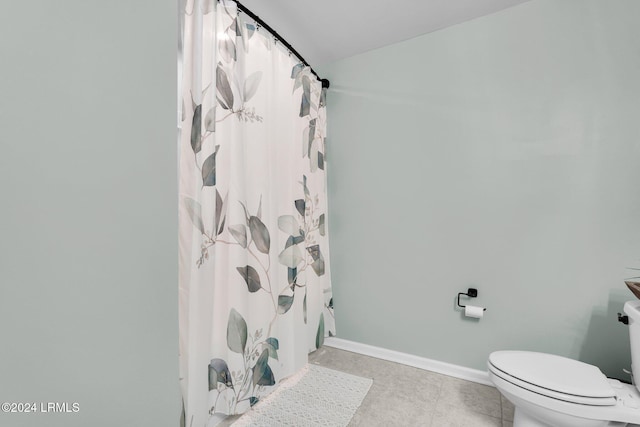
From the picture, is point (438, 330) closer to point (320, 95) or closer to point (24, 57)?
point (320, 95)

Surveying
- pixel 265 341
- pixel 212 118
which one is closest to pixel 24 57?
pixel 212 118

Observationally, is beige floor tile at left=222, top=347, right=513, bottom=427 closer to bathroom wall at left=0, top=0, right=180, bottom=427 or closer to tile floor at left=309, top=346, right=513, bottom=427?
tile floor at left=309, top=346, right=513, bottom=427

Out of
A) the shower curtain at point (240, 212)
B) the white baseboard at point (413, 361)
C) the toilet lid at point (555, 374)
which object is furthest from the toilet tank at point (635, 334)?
the shower curtain at point (240, 212)

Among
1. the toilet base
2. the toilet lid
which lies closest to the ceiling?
the toilet lid

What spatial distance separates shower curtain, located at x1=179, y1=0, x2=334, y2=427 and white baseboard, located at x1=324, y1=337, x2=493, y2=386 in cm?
37

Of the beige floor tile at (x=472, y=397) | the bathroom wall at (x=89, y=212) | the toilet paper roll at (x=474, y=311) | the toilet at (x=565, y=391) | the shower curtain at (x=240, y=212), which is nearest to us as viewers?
the bathroom wall at (x=89, y=212)

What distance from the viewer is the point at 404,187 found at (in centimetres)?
206

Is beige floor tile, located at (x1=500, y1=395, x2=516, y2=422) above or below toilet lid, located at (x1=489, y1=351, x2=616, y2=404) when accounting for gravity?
below

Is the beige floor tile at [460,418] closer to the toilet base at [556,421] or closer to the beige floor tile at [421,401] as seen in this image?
the beige floor tile at [421,401]

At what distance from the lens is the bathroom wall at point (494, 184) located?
5.05 feet

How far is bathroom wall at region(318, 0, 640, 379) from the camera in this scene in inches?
60.6

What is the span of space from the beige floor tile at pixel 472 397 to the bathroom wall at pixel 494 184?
Result: 13 centimetres

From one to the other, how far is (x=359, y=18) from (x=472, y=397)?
99.3 inches

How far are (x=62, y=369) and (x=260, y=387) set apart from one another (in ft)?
4.98
